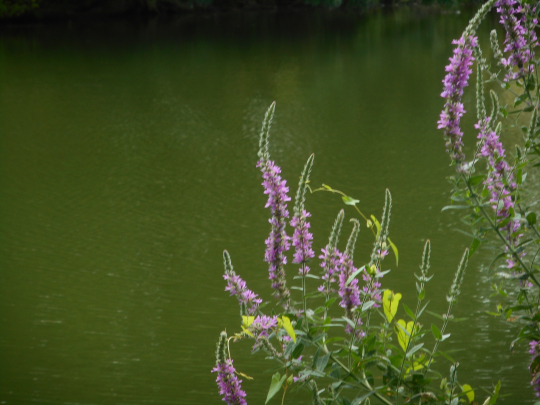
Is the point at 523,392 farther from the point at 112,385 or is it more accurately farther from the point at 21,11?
the point at 21,11

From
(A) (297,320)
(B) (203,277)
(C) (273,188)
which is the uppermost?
(C) (273,188)

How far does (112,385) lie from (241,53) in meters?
14.6

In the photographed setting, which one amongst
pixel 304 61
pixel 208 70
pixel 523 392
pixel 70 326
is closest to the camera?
pixel 523 392

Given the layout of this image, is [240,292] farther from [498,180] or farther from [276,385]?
[498,180]

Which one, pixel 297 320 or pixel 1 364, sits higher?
pixel 297 320

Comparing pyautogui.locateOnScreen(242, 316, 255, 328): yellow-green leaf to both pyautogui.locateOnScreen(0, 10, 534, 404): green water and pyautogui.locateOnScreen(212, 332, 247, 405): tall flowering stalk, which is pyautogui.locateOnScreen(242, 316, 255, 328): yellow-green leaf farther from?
pyautogui.locateOnScreen(0, 10, 534, 404): green water

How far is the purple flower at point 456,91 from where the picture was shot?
1.67 meters

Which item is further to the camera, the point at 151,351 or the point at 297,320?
the point at 151,351

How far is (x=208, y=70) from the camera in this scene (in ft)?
49.7

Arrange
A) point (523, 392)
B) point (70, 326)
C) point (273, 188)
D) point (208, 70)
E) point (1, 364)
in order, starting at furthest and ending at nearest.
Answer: point (208, 70)
point (70, 326)
point (1, 364)
point (523, 392)
point (273, 188)

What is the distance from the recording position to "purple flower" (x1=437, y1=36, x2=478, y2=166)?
1666mm

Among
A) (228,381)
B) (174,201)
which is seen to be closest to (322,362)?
(228,381)

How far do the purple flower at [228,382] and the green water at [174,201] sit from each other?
214cm

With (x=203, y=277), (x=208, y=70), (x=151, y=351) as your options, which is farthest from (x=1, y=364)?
(x=208, y=70)
